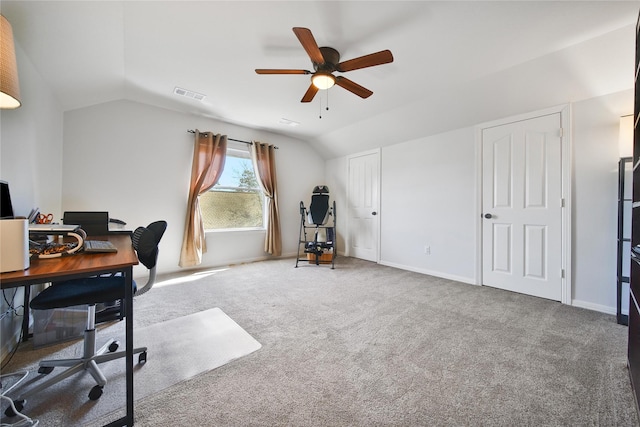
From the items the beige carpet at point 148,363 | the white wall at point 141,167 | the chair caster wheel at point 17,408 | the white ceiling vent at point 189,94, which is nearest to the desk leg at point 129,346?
the beige carpet at point 148,363

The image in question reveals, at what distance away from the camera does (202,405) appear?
48.5 inches

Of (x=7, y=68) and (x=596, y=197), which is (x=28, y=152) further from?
(x=596, y=197)

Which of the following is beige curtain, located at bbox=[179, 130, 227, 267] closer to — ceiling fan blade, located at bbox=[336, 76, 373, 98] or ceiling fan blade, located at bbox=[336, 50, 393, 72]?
ceiling fan blade, located at bbox=[336, 76, 373, 98]

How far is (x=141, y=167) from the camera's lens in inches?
135

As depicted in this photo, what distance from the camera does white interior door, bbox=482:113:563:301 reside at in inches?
104

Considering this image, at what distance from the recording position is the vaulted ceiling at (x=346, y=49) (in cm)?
173

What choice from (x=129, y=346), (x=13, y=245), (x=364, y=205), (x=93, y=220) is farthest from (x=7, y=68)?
(x=364, y=205)

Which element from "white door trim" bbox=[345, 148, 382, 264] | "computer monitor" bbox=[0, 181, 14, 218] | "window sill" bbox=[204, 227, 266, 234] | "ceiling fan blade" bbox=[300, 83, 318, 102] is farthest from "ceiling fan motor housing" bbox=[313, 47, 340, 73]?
"window sill" bbox=[204, 227, 266, 234]

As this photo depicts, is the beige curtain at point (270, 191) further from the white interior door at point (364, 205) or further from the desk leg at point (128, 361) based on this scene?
the desk leg at point (128, 361)

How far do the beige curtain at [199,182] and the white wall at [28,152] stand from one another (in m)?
1.43

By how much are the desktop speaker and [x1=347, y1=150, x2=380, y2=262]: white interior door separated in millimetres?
4155

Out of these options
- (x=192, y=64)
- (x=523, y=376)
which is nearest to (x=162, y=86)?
(x=192, y=64)

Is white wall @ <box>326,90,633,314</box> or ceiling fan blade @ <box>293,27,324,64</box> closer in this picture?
ceiling fan blade @ <box>293,27,324,64</box>

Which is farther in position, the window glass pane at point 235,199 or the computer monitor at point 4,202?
the window glass pane at point 235,199
